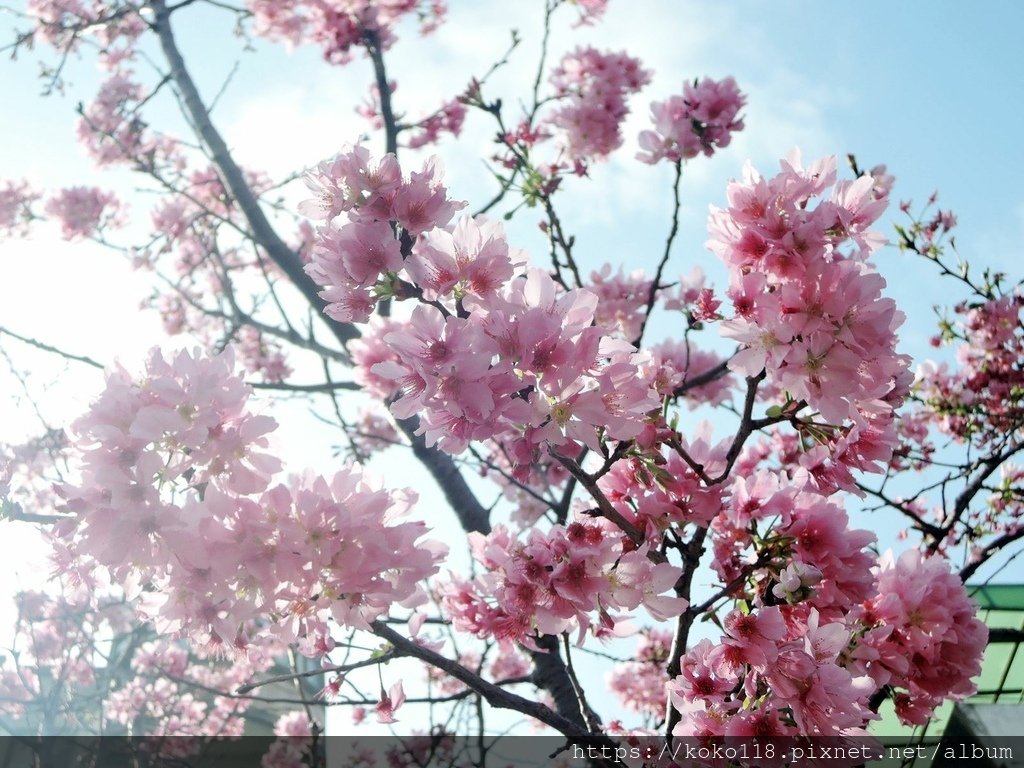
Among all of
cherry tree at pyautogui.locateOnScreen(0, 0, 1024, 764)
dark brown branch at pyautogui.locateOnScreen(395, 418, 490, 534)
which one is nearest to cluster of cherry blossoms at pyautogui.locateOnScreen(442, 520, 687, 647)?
cherry tree at pyautogui.locateOnScreen(0, 0, 1024, 764)

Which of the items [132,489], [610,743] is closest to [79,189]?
[132,489]

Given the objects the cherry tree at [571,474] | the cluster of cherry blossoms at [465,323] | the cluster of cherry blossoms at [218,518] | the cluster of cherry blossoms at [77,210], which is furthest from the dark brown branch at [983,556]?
the cluster of cherry blossoms at [77,210]

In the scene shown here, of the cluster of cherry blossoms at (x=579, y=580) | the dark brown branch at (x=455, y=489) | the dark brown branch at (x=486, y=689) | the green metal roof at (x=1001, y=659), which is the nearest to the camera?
the cluster of cherry blossoms at (x=579, y=580)

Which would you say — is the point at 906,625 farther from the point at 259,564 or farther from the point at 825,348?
the point at 259,564

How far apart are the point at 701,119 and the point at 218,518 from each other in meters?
2.83

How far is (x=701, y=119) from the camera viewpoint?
3.44 meters

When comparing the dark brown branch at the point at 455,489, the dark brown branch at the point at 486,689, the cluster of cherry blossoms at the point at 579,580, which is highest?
the dark brown branch at the point at 455,489

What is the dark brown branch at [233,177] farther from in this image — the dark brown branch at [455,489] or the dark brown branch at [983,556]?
the dark brown branch at [983,556]

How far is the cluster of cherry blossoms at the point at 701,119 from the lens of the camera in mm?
3426

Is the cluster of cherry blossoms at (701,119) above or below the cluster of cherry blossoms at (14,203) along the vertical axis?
below

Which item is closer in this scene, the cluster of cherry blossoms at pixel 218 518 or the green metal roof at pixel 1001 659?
the cluster of cherry blossoms at pixel 218 518

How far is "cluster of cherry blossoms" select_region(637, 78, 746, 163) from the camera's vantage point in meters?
3.43

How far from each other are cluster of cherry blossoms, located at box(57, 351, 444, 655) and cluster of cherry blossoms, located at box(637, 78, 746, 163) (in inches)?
96.8

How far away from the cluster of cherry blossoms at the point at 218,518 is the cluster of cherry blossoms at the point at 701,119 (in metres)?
2.46
